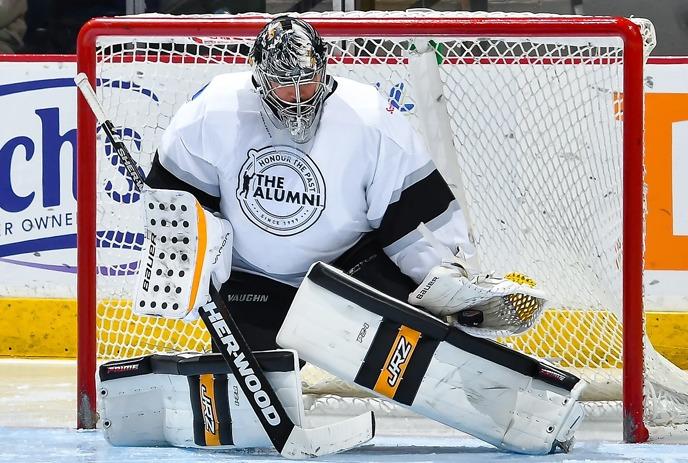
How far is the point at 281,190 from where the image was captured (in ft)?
8.14

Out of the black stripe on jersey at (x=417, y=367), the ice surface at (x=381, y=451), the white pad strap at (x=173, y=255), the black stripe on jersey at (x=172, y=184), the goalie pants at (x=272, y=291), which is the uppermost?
the black stripe on jersey at (x=172, y=184)

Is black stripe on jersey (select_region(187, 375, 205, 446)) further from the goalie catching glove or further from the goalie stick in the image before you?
the goalie catching glove

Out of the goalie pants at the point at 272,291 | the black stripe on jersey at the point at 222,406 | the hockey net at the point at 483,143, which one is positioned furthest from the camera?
the hockey net at the point at 483,143

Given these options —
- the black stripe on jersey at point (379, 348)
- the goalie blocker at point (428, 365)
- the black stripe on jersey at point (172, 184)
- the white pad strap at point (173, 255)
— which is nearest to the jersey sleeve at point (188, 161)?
the black stripe on jersey at point (172, 184)

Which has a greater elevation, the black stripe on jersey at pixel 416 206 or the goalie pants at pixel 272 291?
the black stripe on jersey at pixel 416 206

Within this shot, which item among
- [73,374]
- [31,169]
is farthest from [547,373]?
[31,169]

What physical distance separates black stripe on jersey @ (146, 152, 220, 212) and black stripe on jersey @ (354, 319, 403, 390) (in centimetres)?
44

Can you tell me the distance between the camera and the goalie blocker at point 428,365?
239 cm

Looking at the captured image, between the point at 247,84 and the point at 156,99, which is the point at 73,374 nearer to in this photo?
the point at 156,99

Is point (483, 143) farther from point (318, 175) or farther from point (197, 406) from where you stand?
point (197, 406)

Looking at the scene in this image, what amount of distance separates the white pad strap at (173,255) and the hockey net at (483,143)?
45 cm

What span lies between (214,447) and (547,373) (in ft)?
2.21

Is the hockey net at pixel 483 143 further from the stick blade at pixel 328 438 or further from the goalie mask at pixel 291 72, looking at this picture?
the stick blade at pixel 328 438

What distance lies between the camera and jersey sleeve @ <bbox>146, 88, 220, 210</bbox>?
2488 mm
